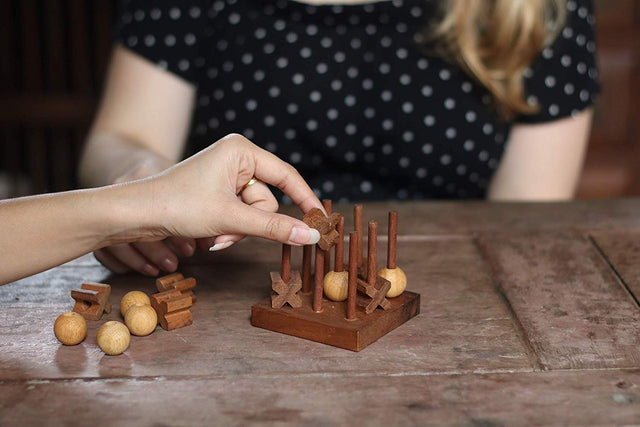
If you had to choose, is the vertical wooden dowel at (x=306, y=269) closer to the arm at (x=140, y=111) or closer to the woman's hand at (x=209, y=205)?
the woman's hand at (x=209, y=205)

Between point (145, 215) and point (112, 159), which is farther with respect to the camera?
point (112, 159)

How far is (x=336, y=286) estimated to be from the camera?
92 cm

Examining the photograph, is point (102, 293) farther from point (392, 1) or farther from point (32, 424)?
point (392, 1)

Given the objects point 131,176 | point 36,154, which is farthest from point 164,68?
point 36,154

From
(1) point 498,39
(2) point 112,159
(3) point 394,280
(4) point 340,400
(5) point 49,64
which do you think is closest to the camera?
(4) point 340,400

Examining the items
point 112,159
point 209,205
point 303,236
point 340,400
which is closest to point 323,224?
point 303,236

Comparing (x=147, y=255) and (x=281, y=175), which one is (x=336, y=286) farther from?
(x=147, y=255)

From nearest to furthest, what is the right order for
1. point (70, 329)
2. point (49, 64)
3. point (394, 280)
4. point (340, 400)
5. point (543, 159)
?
point (340, 400) → point (70, 329) → point (394, 280) → point (543, 159) → point (49, 64)

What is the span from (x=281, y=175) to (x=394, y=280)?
20 centimetres

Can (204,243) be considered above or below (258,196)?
below

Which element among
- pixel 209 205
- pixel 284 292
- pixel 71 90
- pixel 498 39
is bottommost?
pixel 71 90

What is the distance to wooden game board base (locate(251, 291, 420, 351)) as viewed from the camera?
2.74 ft

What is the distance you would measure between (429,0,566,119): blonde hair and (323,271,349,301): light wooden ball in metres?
0.80

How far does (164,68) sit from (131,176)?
0.51 metres
